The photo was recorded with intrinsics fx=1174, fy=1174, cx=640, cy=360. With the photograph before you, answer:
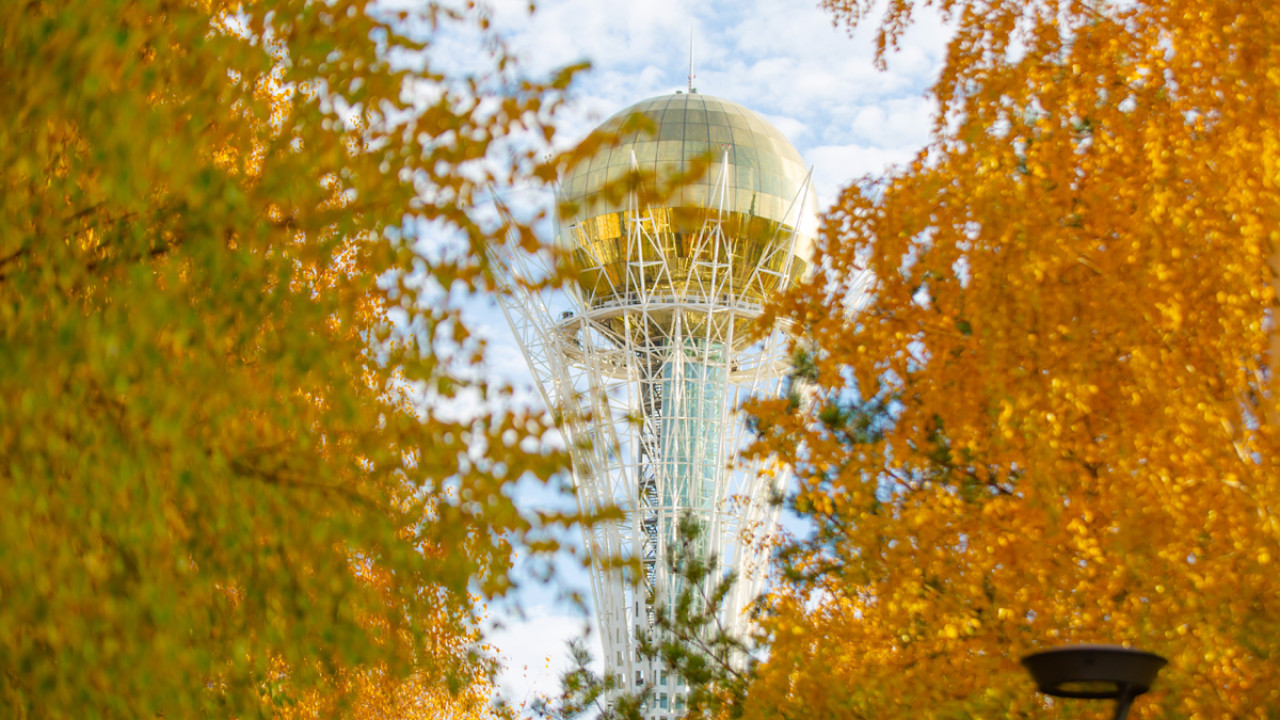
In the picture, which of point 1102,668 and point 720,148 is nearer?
point 1102,668

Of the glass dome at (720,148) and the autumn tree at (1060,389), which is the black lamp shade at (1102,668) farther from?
the glass dome at (720,148)

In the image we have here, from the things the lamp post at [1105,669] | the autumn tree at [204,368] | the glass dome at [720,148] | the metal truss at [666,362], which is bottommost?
the lamp post at [1105,669]

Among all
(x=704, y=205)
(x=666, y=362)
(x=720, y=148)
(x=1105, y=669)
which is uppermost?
(x=720, y=148)

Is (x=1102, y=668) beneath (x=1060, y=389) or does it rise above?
beneath

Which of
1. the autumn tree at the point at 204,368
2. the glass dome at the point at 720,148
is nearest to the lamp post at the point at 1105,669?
the autumn tree at the point at 204,368

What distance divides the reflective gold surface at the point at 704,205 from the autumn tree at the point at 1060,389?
20514 mm

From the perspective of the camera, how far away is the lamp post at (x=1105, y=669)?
4.36 meters

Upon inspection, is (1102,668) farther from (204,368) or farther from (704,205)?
(704,205)

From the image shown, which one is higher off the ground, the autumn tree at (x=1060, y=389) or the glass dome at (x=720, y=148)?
the glass dome at (x=720, y=148)

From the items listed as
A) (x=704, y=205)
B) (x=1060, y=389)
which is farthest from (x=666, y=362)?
(x=1060, y=389)

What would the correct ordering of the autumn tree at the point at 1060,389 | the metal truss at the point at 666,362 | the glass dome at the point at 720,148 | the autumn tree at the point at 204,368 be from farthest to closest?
the glass dome at the point at 720,148 → the metal truss at the point at 666,362 → the autumn tree at the point at 1060,389 → the autumn tree at the point at 204,368

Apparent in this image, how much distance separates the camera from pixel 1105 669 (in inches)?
172

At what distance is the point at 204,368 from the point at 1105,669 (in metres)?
3.36

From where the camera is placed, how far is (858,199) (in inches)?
317
